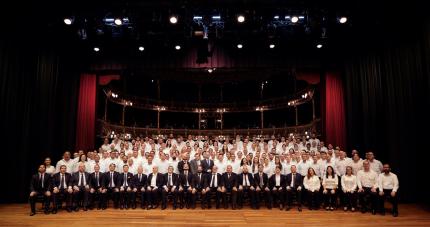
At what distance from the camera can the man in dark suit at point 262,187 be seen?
7.41 metres

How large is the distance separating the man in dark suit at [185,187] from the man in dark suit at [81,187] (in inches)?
80.9

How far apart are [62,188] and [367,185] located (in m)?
6.55

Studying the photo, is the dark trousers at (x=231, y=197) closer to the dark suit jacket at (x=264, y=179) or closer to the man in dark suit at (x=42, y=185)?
the dark suit jacket at (x=264, y=179)

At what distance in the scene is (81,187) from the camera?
7.20 m

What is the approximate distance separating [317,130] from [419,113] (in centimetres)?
517

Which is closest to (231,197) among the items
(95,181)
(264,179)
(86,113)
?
(264,179)

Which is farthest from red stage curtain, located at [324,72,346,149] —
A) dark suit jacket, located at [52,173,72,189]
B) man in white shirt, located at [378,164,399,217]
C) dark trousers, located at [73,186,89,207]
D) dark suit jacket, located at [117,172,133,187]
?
dark suit jacket, located at [52,173,72,189]

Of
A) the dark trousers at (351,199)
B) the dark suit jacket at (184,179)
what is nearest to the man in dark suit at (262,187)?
the dark suit jacket at (184,179)

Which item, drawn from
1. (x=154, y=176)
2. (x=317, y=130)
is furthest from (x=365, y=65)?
(x=154, y=176)

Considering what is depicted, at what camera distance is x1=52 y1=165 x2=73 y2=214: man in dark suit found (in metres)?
6.80

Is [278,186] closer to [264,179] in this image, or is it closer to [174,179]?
[264,179]

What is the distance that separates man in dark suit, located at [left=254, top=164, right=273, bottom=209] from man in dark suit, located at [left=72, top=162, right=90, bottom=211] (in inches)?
149

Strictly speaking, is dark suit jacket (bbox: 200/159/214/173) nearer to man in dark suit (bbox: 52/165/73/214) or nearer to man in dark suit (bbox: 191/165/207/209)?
man in dark suit (bbox: 191/165/207/209)

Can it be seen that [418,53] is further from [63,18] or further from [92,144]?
[92,144]
